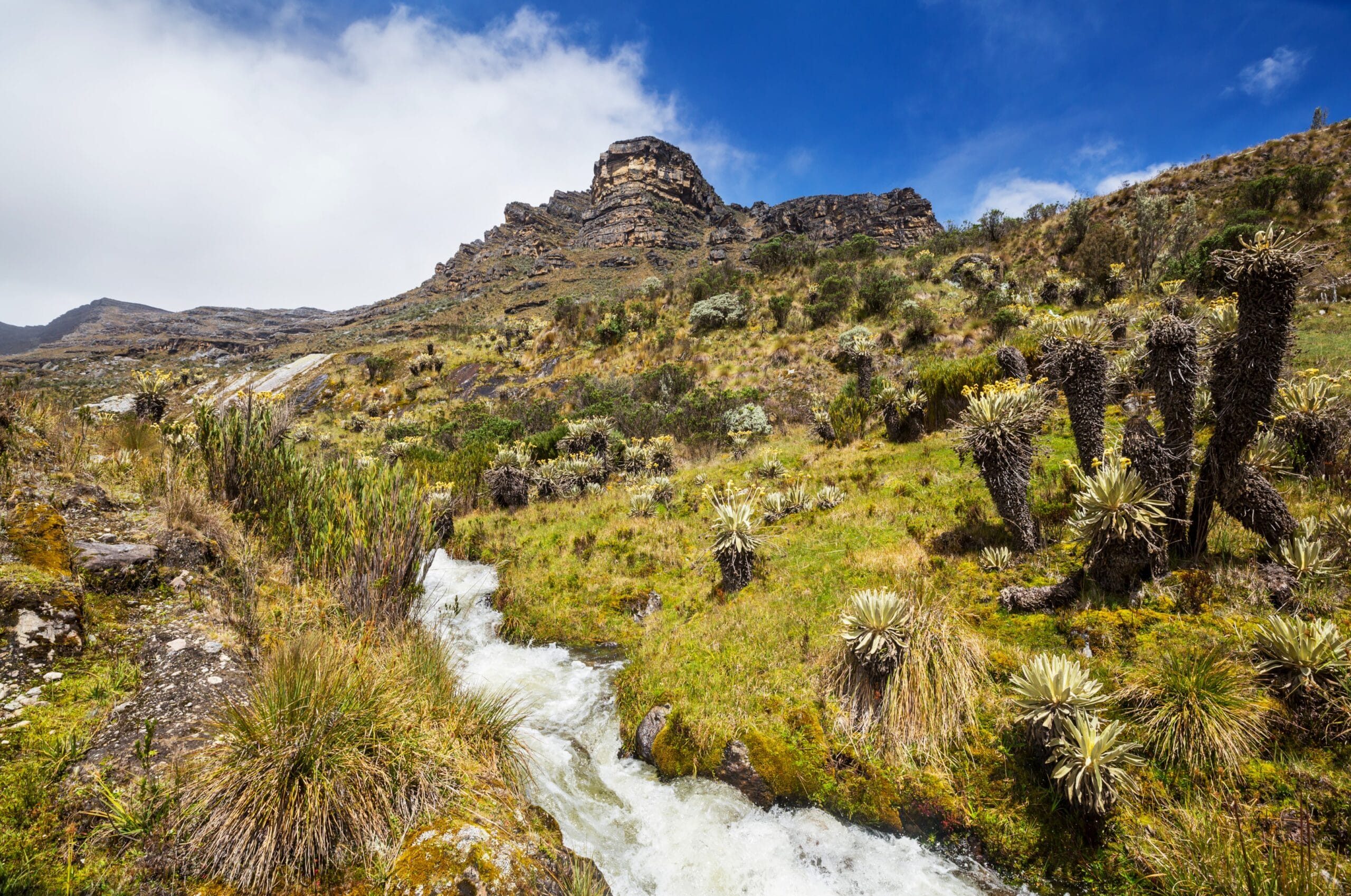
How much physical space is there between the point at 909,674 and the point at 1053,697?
53.1 inches

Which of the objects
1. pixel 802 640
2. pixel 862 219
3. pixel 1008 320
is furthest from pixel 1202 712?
pixel 862 219

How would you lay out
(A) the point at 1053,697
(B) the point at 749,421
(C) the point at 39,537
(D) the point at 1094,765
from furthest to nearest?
(B) the point at 749,421
(C) the point at 39,537
(A) the point at 1053,697
(D) the point at 1094,765

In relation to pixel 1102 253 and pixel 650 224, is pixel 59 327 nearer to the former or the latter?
pixel 650 224

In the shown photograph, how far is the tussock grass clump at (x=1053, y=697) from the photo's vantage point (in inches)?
152

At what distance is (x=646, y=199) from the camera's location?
10331 centimetres

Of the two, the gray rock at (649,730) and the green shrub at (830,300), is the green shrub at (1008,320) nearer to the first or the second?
the green shrub at (830,300)

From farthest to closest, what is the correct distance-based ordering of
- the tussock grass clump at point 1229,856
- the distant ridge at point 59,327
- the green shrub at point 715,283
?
1. the distant ridge at point 59,327
2. the green shrub at point 715,283
3. the tussock grass clump at point 1229,856

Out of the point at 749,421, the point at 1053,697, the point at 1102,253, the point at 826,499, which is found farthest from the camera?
the point at 1102,253

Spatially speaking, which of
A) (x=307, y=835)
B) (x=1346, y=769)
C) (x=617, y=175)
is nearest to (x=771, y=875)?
(x=307, y=835)

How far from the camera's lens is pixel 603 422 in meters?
18.8

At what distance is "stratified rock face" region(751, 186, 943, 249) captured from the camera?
311 feet

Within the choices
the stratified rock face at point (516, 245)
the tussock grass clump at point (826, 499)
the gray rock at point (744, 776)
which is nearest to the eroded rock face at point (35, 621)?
the gray rock at point (744, 776)

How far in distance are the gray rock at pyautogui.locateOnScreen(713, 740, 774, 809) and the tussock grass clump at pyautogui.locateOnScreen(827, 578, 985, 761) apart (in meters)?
1.11

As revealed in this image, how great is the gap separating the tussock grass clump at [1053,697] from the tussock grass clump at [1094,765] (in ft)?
0.33
